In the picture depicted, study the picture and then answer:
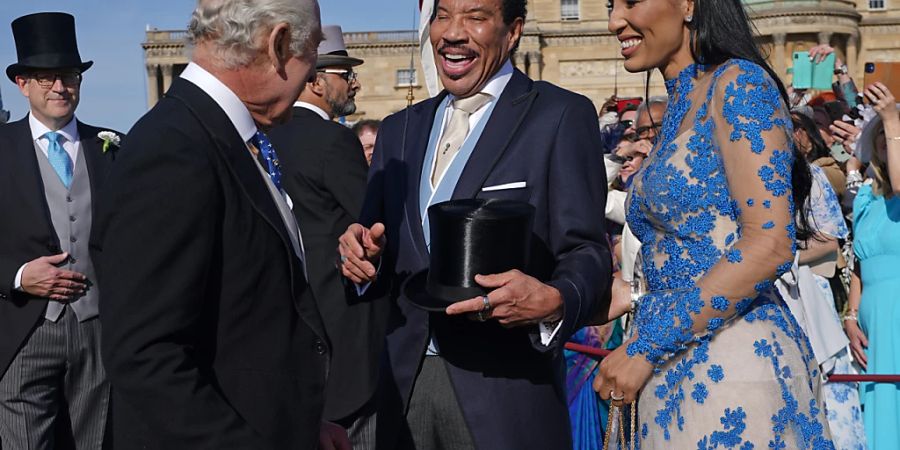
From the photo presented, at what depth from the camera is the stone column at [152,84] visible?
197ft

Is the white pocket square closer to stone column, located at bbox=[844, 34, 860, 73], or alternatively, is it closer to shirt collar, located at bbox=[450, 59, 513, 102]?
shirt collar, located at bbox=[450, 59, 513, 102]

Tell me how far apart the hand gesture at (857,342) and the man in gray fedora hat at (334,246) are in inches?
156

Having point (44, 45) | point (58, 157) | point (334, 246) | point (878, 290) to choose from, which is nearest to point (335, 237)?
point (334, 246)

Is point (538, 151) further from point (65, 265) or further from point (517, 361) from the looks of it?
point (65, 265)

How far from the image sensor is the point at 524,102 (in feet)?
12.7

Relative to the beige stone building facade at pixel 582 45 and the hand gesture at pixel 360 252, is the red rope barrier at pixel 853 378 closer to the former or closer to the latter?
the hand gesture at pixel 360 252

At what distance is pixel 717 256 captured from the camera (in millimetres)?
3291

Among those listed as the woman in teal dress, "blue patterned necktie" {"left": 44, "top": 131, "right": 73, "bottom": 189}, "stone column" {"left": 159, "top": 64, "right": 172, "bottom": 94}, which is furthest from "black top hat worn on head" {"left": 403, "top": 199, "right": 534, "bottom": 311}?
"stone column" {"left": 159, "top": 64, "right": 172, "bottom": 94}

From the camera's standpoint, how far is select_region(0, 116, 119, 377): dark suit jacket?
5965 mm

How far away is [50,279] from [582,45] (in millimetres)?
54734

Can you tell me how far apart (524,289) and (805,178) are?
100 cm

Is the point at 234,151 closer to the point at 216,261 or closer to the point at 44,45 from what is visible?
the point at 216,261

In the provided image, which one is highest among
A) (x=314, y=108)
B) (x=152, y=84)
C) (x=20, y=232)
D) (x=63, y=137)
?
(x=314, y=108)

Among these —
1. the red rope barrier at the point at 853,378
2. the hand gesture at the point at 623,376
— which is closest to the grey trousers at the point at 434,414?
the hand gesture at the point at 623,376
